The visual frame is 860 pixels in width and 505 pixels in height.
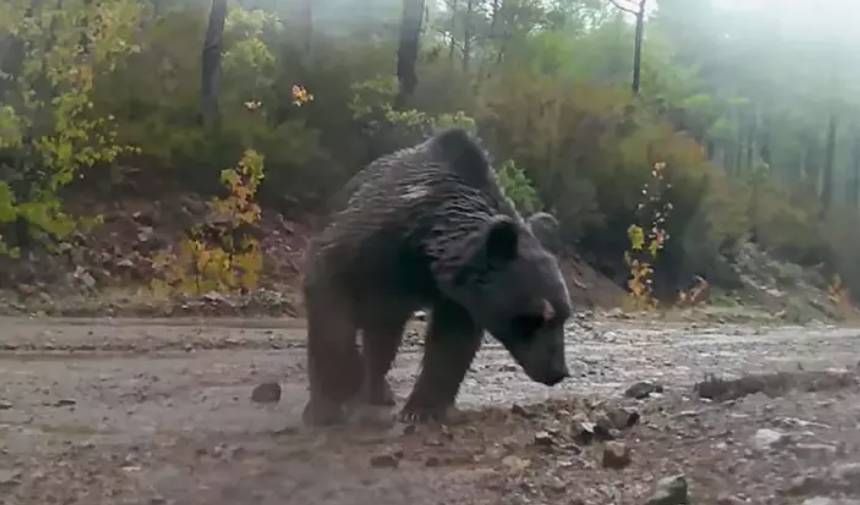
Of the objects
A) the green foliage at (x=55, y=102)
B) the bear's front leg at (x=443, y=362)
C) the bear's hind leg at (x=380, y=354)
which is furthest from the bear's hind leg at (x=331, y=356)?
the green foliage at (x=55, y=102)

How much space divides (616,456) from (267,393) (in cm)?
99

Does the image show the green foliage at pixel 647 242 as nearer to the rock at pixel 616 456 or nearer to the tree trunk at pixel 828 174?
the tree trunk at pixel 828 174

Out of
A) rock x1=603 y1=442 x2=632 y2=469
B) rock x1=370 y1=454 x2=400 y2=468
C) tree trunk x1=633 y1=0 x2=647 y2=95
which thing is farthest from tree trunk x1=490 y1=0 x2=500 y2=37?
rock x1=370 y1=454 x2=400 y2=468

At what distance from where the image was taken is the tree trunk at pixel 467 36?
11.1 ft

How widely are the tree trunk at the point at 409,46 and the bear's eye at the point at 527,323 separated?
716 millimetres

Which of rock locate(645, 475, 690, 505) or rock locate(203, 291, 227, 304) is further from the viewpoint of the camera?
rock locate(203, 291, 227, 304)

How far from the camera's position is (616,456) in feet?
6.63

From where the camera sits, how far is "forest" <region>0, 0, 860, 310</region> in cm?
297

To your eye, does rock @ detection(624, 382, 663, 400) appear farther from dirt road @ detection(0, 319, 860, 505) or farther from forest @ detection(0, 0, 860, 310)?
forest @ detection(0, 0, 860, 310)

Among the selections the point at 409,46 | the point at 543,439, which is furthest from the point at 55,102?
the point at 543,439

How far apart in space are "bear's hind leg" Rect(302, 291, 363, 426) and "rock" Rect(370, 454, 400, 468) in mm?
618

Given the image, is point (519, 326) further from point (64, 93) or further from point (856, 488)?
point (64, 93)

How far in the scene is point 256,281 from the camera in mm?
3945

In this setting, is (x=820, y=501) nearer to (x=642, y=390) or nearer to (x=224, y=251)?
(x=642, y=390)
